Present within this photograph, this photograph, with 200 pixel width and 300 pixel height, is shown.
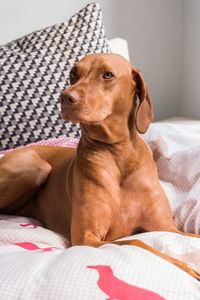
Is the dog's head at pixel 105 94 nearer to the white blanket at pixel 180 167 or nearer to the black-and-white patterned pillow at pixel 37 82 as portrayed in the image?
the white blanket at pixel 180 167

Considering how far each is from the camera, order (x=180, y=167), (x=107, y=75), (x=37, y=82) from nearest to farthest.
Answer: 1. (x=107, y=75)
2. (x=180, y=167)
3. (x=37, y=82)

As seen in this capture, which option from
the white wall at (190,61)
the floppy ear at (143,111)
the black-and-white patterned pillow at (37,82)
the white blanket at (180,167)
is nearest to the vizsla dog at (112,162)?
the floppy ear at (143,111)

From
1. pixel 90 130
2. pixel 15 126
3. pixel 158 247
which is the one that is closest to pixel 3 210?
pixel 15 126

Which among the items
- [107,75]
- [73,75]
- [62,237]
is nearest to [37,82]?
[73,75]

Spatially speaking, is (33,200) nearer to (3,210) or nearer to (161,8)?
(3,210)

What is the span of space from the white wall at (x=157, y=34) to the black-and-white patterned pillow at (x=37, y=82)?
0.67 metres

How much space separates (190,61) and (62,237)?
7.70 feet

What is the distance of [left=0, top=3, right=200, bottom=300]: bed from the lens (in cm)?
75

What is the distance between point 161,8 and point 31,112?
174 cm

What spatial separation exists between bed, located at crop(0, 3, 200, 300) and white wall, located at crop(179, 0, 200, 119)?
389mm

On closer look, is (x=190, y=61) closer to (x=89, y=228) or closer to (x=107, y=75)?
(x=107, y=75)

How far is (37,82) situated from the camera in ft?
6.54

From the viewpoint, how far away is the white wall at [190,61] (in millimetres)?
3160

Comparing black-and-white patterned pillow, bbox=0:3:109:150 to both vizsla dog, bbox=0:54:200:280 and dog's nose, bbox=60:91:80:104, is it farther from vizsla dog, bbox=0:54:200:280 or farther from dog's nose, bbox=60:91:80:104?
dog's nose, bbox=60:91:80:104
